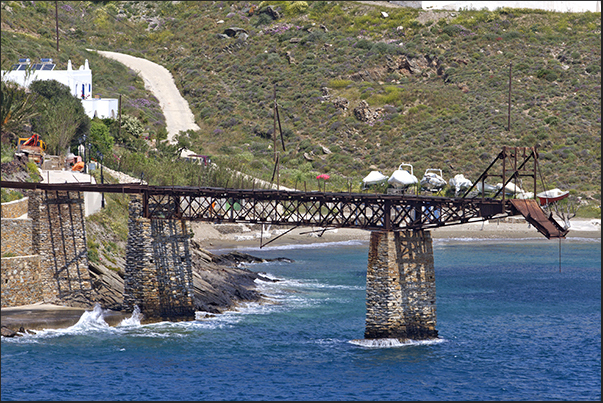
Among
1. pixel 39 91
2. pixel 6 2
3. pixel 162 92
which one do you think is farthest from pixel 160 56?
pixel 39 91

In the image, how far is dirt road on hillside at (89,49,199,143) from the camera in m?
134

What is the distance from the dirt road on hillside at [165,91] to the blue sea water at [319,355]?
252ft

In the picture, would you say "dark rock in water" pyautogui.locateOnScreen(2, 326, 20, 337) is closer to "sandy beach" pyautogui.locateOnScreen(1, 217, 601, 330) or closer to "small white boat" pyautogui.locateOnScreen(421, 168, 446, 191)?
"sandy beach" pyautogui.locateOnScreen(1, 217, 601, 330)

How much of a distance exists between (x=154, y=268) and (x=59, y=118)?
3656cm

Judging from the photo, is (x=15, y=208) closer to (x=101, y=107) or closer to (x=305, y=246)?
(x=305, y=246)

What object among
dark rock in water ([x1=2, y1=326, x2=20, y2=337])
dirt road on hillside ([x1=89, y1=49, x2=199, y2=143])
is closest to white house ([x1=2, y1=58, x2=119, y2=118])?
dirt road on hillside ([x1=89, y1=49, x2=199, y2=143])

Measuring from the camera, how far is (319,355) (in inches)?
1633

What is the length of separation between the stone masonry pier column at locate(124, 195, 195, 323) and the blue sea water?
47.4 inches

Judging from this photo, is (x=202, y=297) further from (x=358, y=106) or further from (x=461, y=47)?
(x=461, y=47)

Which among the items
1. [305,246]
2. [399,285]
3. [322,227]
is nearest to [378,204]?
[399,285]

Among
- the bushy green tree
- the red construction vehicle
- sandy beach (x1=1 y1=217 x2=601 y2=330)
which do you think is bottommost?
sandy beach (x1=1 y1=217 x2=601 y2=330)

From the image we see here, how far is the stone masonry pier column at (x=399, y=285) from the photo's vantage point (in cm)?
4075

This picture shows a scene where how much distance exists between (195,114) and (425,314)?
347 ft

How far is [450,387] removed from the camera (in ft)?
120
